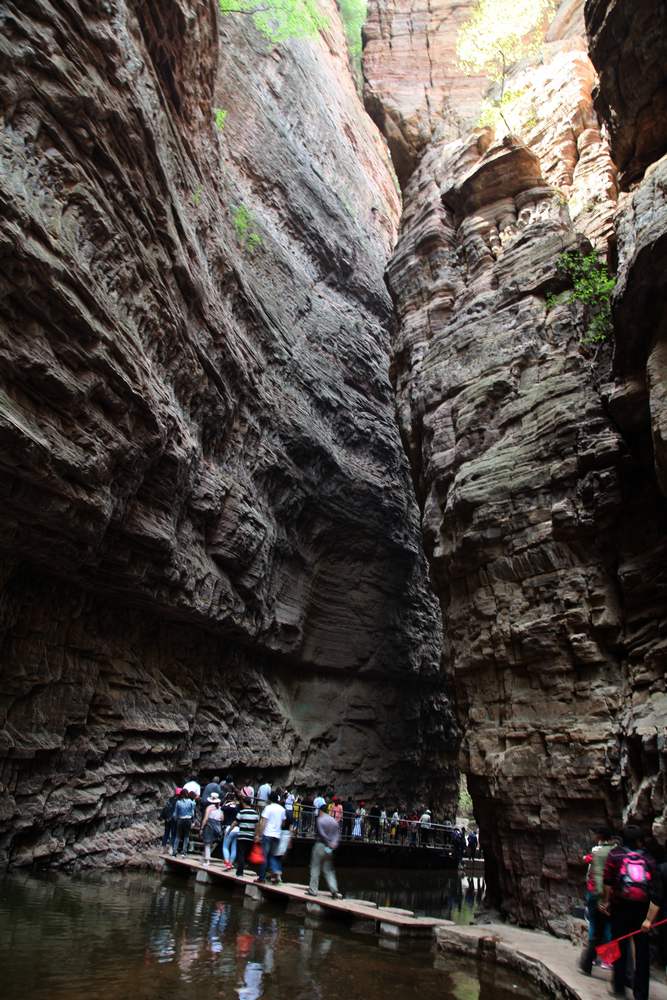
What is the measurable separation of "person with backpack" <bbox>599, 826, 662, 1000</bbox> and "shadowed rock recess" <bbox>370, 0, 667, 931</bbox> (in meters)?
2.49

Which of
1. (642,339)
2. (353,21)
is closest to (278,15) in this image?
(353,21)

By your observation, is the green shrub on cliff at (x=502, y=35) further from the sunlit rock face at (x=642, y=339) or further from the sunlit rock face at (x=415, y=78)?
the sunlit rock face at (x=642, y=339)

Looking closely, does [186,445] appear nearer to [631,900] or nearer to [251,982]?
[251,982]

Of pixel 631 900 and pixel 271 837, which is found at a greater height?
pixel 631 900

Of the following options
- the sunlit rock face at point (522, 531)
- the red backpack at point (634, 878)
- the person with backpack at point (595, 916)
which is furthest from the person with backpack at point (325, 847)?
the sunlit rock face at point (522, 531)

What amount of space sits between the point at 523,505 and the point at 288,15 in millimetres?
27563

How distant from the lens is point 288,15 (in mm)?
29578

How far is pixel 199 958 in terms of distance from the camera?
6.04 meters

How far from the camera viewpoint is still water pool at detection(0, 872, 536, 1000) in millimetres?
5035

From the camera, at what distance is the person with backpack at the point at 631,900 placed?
561cm

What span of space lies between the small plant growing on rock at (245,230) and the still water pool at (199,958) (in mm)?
18201

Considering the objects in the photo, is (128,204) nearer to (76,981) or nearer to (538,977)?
(76,981)

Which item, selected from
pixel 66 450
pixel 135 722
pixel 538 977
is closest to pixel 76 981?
pixel 538 977

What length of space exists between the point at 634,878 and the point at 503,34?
2897cm
